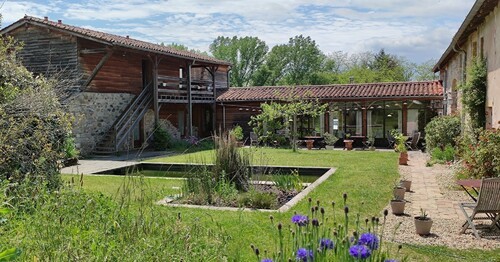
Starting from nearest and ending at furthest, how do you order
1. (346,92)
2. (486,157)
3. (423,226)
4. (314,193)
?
(423,226) → (314,193) → (486,157) → (346,92)

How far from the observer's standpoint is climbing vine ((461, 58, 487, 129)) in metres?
11.4

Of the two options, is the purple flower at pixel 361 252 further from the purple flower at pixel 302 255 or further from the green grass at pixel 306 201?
the green grass at pixel 306 201

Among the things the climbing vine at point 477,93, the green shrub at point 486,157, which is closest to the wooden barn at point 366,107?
the climbing vine at point 477,93

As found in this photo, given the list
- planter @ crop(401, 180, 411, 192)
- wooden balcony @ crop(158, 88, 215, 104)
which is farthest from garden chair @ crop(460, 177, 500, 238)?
wooden balcony @ crop(158, 88, 215, 104)

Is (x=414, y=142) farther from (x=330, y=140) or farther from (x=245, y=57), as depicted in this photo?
(x=245, y=57)

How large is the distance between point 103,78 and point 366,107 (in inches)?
466

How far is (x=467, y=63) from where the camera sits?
1380cm

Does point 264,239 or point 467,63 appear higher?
point 467,63

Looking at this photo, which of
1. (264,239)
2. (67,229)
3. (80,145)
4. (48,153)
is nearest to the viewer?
(67,229)

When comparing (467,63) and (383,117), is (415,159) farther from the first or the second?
(383,117)

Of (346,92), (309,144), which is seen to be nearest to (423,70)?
(346,92)

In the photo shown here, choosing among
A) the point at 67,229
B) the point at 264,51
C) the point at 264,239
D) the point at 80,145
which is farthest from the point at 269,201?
the point at 264,51

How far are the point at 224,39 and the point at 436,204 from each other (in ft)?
166

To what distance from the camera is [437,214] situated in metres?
7.21
